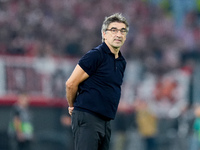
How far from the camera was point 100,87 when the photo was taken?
227 inches

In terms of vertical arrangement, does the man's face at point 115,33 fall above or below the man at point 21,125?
above

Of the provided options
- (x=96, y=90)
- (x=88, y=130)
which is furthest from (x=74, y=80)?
(x=88, y=130)

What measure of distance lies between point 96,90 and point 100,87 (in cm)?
5

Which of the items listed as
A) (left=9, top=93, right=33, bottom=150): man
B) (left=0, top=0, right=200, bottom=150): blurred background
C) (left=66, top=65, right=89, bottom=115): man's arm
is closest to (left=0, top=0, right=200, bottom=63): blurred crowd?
(left=0, top=0, right=200, bottom=150): blurred background

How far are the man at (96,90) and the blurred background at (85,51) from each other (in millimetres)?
8505

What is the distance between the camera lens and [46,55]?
52.3ft

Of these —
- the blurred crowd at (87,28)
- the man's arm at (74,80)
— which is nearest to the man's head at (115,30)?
the man's arm at (74,80)

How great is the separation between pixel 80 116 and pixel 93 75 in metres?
0.43

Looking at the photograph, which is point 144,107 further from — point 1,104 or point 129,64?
point 1,104

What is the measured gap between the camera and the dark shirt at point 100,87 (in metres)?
5.75

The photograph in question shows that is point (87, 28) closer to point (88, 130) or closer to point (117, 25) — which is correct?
point (117, 25)

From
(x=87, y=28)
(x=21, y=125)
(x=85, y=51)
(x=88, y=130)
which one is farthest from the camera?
(x=87, y=28)

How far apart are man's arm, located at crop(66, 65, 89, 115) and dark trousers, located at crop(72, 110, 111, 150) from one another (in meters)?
0.17

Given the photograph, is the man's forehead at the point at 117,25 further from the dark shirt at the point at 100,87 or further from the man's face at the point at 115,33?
the dark shirt at the point at 100,87
